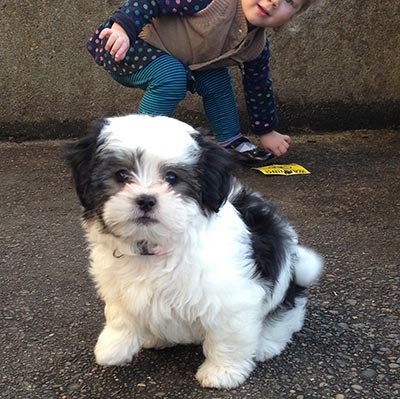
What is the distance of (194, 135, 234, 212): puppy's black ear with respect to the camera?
2.17 metres

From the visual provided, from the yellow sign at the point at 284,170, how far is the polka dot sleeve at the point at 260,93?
26cm

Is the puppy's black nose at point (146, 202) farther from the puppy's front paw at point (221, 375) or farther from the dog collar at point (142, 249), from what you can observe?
the puppy's front paw at point (221, 375)

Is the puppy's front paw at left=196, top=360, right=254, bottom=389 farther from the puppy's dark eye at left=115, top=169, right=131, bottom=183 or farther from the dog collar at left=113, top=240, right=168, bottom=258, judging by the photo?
the puppy's dark eye at left=115, top=169, right=131, bottom=183

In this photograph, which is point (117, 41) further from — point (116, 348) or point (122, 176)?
point (116, 348)

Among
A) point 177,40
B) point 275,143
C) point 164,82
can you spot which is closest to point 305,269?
point 164,82

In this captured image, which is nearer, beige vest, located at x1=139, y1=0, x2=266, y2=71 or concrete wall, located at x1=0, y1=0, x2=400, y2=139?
beige vest, located at x1=139, y1=0, x2=266, y2=71

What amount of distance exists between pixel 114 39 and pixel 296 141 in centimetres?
193

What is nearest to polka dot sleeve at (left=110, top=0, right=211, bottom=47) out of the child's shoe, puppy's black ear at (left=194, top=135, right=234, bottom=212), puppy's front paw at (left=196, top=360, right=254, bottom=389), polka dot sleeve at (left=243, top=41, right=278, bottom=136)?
polka dot sleeve at (left=243, top=41, right=278, bottom=136)

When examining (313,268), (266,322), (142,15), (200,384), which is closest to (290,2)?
(142,15)

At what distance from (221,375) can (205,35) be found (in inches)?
89.3

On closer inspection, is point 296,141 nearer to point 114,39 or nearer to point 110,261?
point 114,39

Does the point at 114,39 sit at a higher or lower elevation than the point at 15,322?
higher

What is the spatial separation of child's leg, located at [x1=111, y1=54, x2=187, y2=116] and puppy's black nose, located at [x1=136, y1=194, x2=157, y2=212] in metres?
1.98

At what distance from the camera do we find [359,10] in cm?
500
